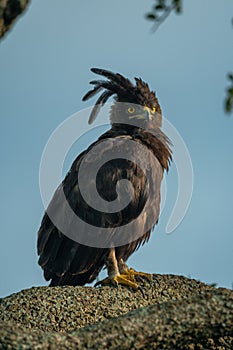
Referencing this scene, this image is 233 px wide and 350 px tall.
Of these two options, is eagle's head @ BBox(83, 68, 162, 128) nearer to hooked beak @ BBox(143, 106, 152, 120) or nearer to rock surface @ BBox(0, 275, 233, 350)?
hooked beak @ BBox(143, 106, 152, 120)

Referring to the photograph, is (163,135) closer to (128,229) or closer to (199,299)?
(128,229)

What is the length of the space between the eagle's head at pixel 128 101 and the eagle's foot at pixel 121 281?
2.38 metres

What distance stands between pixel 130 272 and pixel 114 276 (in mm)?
201

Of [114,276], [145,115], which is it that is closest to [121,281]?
[114,276]

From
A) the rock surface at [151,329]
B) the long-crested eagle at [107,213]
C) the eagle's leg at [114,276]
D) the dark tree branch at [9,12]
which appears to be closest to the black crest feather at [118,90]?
the long-crested eagle at [107,213]

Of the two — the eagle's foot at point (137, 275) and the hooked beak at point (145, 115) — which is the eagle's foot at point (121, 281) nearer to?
the eagle's foot at point (137, 275)

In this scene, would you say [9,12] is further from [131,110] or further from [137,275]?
[131,110]

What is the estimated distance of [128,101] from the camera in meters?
11.9

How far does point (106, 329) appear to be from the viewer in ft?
18.5

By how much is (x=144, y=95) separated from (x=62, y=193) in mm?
1777

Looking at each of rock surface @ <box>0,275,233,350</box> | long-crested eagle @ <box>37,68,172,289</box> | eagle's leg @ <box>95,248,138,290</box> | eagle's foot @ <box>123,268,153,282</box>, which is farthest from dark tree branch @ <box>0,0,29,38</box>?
long-crested eagle @ <box>37,68,172,289</box>

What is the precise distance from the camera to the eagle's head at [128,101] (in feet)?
38.2

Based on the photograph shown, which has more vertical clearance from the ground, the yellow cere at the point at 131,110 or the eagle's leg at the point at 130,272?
the yellow cere at the point at 131,110

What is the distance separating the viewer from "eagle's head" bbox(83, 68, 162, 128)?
11.6m
